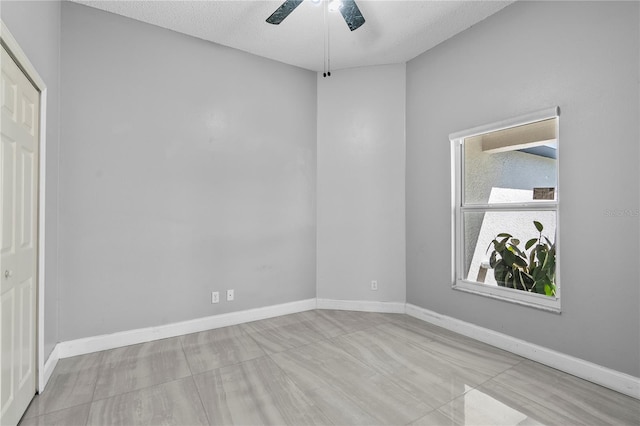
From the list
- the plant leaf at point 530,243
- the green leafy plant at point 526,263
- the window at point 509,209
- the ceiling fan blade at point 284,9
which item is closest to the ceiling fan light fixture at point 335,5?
the ceiling fan blade at point 284,9

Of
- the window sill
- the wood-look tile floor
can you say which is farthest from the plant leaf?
the wood-look tile floor

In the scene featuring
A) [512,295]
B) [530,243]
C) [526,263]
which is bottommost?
[512,295]

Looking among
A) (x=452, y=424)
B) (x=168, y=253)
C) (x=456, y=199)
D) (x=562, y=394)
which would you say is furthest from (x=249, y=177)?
(x=562, y=394)

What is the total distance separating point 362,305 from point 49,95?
12.1 ft

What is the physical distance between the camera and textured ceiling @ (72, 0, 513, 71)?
111 inches

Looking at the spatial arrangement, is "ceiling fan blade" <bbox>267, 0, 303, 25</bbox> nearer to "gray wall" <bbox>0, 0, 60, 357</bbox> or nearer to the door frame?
"gray wall" <bbox>0, 0, 60, 357</bbox>

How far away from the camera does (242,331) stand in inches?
130

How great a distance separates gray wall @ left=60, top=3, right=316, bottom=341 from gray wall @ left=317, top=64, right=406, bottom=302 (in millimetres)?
207

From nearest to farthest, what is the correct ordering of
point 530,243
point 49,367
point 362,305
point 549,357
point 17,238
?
point 17,238 → point 49,367 → point 549,357 → point 530,243 → point 362,305

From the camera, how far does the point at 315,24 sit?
3.13 m

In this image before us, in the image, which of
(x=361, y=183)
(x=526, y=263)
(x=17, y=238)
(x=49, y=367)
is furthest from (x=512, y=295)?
(x=49, y=367)

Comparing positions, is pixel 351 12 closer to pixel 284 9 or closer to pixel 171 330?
pixel 284 9

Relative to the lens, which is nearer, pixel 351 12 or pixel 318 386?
pixel 318 386

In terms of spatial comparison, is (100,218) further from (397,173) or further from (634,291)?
(634,291)
